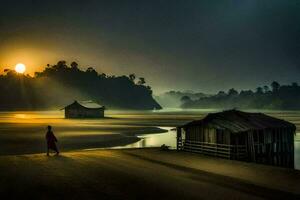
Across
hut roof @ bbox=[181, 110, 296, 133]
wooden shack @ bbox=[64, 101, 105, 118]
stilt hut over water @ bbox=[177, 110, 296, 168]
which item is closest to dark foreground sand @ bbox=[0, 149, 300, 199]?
stilt hut over water @ bbox=[177, 110, 296, 168]

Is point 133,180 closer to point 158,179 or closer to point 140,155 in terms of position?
point 158,179

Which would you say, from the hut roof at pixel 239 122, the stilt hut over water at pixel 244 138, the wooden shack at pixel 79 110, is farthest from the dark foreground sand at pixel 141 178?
the wooden shack at pixel 79 110

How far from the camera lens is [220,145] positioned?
27922 mm

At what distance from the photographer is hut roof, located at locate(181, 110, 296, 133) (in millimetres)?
27422

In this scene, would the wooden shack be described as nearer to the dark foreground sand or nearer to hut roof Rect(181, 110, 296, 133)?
hut roof Rect(181, 110, 296, 133)

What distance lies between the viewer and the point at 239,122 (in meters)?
28.4

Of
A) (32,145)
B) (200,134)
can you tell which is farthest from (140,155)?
(32,145)

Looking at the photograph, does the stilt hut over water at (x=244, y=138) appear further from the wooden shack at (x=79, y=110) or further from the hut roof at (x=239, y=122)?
the wooden shack at (x=79, y=110)

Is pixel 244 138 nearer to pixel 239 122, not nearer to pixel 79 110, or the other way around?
pixel 239 122

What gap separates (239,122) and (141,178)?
Answer: 11.8m

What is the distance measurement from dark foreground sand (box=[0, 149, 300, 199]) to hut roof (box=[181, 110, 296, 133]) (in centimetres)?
281

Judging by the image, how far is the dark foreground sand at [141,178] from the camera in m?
16.0

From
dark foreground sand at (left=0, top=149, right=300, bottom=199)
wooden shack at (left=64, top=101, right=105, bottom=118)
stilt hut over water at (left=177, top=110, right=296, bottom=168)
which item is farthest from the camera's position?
wooden shack at (left=64, top=101, right=105, bottom=118)

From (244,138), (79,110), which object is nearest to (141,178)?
(244,138)
